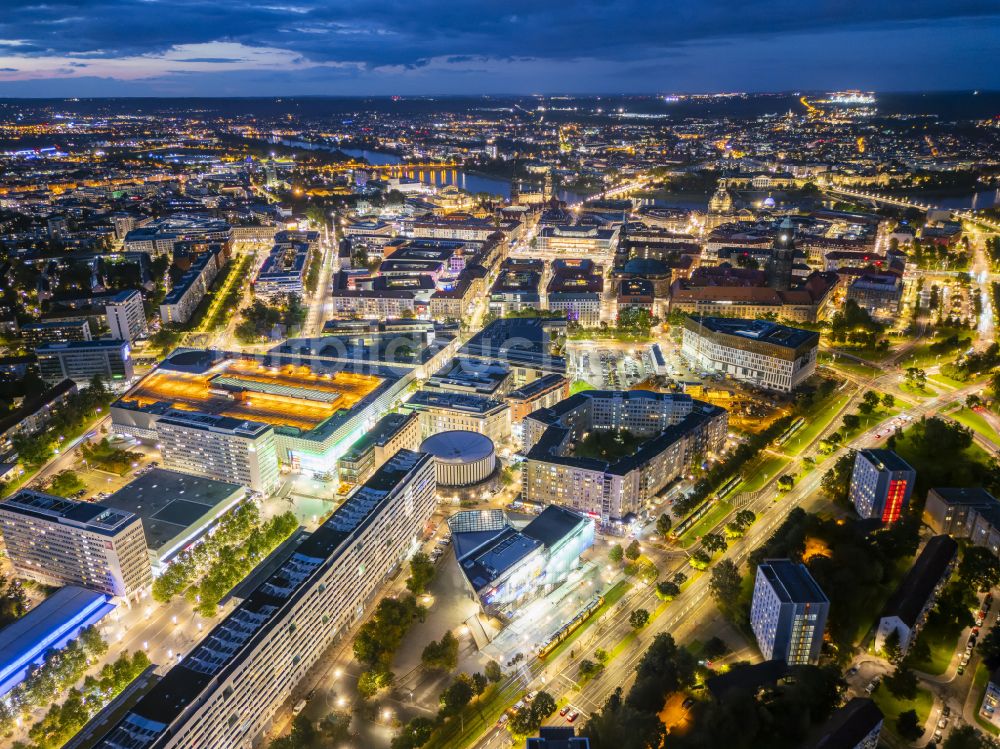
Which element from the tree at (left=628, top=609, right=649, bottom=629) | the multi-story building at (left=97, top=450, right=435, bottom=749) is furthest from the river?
the tree at (left=628, top=609, right=649, bottom=629)

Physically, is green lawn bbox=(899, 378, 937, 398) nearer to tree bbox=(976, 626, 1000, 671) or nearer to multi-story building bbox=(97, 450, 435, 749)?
tree bbox=(976, 626, 1000, 671)

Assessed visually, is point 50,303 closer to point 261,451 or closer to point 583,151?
point 261,451

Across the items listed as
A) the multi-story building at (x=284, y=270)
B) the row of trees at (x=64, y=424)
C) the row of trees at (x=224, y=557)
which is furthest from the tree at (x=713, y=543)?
the multi-story building at (x=284, y=270)

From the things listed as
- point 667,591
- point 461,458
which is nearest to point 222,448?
point 461,458

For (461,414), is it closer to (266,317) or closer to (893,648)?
(893,648)

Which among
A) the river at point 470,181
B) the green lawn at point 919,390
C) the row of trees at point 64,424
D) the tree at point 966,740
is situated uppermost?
the river at point 470,181

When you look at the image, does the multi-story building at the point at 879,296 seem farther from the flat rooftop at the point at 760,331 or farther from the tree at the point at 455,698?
the tree at the point at 455,698
